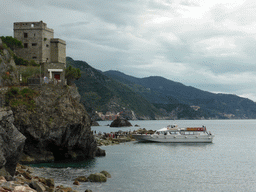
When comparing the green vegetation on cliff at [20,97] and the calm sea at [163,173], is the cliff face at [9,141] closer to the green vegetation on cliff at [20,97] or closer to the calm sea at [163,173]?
the calm sea at [163,173]

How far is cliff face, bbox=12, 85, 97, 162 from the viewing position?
41081 millimetres

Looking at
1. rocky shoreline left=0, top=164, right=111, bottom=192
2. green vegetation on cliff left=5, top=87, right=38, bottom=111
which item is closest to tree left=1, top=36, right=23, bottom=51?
green vegetation on cliff left=5, top=87, right=38, bottom=111

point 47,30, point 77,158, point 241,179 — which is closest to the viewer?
point 241,179

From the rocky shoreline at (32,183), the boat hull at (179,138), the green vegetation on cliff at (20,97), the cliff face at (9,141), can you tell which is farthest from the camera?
the boat hull at (179,138)

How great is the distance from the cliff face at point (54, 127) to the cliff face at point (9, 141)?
11.9 meters

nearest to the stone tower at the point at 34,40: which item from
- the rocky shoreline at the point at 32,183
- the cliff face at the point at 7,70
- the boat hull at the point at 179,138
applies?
the cliff face at the point at 7,70

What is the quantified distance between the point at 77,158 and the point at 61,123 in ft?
25.8

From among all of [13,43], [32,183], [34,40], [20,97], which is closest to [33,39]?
[34,40]

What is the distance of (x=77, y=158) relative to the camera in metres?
48.2

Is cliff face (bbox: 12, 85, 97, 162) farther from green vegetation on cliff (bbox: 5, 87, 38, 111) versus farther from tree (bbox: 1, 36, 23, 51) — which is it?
tree (bbox: 1, 36, 23, 51)

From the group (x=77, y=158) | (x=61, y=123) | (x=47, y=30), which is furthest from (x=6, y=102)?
(x=47, y=30)

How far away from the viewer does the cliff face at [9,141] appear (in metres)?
27.1

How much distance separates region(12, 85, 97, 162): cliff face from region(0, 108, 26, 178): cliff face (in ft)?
39.0

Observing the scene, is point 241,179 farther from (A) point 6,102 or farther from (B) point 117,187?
(A) point 6,102
